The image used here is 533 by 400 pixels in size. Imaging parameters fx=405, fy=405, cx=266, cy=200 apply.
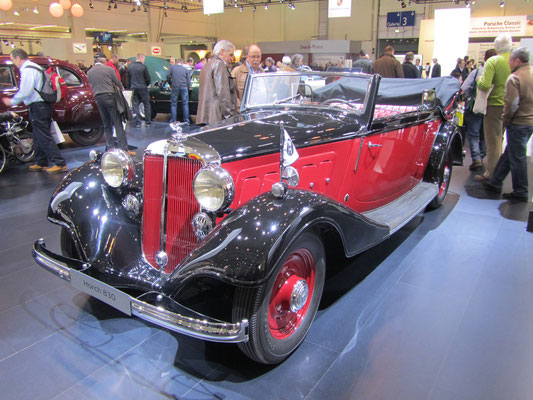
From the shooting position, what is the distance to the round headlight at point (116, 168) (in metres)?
2.78

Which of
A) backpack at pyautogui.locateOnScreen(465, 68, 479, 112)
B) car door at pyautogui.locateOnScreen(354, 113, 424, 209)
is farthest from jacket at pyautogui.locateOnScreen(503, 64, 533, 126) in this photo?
backpack at pyautogui.locateOnScreen(465, 68, 479, 112)

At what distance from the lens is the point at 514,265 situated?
3.44m

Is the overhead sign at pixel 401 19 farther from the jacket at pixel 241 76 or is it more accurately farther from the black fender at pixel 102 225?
the black fender at pixel 102 225

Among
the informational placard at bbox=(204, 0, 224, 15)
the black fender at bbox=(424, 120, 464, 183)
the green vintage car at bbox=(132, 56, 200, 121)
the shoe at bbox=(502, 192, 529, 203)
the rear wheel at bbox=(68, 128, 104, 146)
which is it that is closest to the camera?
the black fender at bbox=(424, 120, 464, 183)

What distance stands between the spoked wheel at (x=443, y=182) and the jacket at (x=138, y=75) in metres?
7.97

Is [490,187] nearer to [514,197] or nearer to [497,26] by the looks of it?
[514,197]

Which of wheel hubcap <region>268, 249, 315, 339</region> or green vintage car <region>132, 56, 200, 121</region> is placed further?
green vintage car <region>132, 56, 200, 121</region>

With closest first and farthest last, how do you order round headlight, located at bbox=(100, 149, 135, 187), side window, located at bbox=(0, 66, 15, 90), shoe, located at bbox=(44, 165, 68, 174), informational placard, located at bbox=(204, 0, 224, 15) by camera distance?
round headlight, located at bbox=(100, 149, 135, 187) → shoe, located at bbox=(44, 165, 68, 174) → side window, located at bbox=(0, 66, 15, 90) → informational placard, located at bbox=(204, 0, 224, 15)

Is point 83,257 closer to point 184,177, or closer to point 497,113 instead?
point 184,177

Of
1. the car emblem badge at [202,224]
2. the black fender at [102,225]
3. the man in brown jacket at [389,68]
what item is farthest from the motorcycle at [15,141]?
the man in brown jacket at [389,68]

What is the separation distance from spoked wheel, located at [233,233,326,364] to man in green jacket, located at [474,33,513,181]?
4.30m

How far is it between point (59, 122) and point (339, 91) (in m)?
6.04

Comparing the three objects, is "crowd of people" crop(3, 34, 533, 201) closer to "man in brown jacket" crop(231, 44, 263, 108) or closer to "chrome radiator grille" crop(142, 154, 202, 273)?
"man in brown jacket" crop(231, 44, 263, 108)

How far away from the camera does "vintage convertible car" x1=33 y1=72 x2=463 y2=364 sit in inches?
77.5
